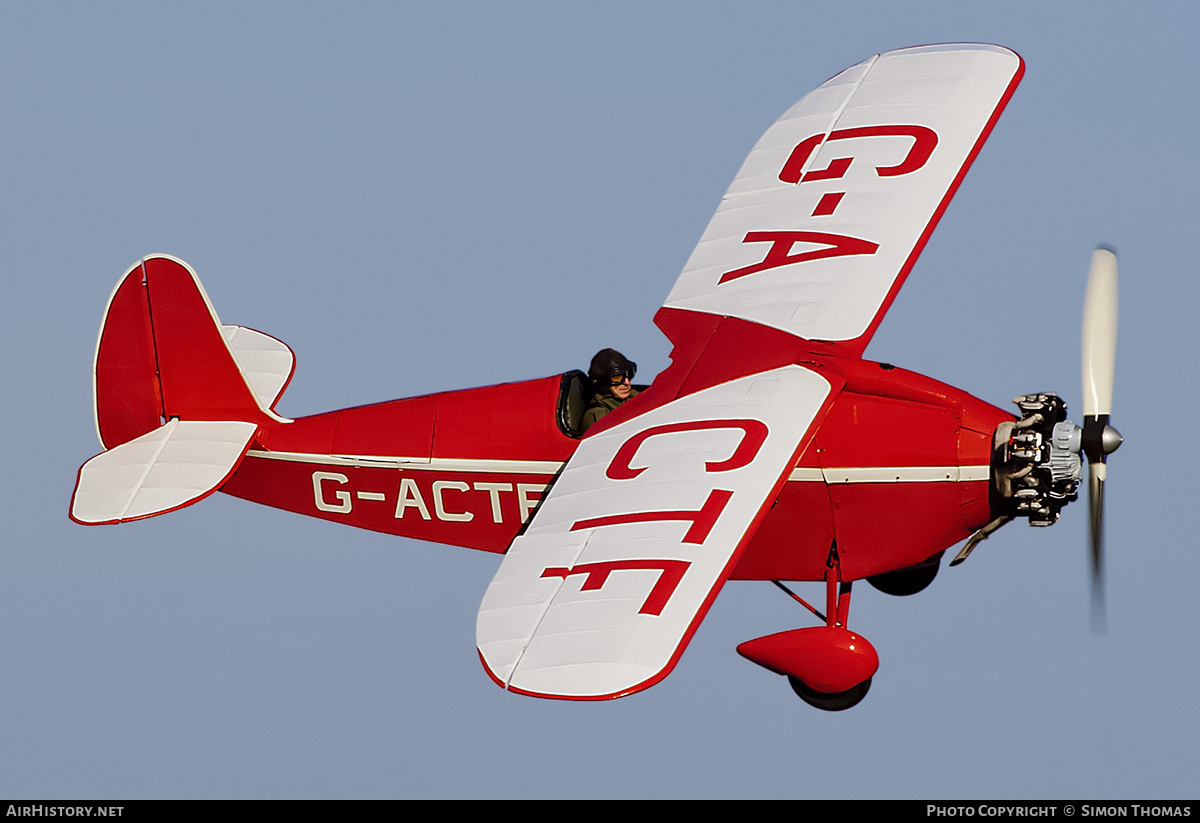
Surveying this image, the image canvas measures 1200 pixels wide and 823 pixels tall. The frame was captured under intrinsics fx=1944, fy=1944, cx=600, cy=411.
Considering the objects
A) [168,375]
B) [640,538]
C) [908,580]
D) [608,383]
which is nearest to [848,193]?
[608,383]

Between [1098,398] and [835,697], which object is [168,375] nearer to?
[835,697]

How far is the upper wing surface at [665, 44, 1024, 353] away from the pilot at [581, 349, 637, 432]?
24.8 inches

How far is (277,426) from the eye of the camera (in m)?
14.3

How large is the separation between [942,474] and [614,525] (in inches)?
97.3

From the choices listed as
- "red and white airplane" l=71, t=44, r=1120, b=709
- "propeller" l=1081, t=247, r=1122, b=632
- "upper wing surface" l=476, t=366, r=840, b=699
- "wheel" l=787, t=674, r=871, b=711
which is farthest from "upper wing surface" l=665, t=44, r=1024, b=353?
"wheel" l=787, t=674, r=871, b=711

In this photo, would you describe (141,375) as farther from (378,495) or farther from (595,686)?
(595,686)

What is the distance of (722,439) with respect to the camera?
481 inches

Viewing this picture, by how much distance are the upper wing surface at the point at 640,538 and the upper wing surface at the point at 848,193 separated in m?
0.73

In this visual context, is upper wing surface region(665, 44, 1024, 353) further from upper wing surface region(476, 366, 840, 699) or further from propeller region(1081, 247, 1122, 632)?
propeller region(1081, 247, 1122, 632)

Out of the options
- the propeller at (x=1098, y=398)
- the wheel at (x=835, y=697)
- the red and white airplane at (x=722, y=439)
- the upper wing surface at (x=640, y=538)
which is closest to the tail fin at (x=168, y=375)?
the red and white airplane at (x=722, y=439)

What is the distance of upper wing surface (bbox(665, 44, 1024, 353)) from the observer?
1314 centimetres

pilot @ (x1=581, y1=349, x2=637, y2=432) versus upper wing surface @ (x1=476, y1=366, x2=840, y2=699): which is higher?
pilot @ (x1=581, y1=349, x2=637, y2=432)

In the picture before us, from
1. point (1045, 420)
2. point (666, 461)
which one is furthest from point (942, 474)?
point (666, 461)

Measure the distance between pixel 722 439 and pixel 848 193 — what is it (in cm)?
268
